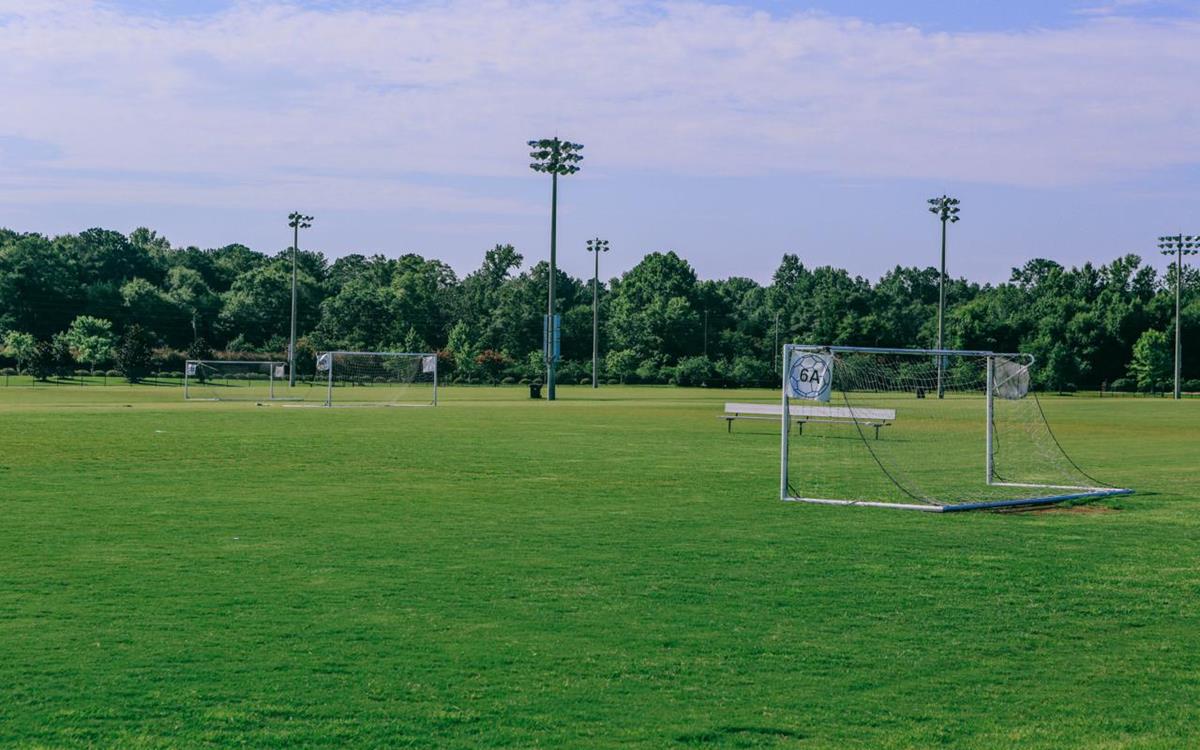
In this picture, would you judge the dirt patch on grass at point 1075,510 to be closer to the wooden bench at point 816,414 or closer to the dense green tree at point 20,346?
the wooden bench at point 816,414

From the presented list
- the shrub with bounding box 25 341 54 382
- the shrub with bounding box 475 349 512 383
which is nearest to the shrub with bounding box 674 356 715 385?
the shrub with bounding box 475 349 512 383

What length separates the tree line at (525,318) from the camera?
99875 mm

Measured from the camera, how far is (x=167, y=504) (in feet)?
49.3

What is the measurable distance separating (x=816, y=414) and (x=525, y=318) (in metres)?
91.4

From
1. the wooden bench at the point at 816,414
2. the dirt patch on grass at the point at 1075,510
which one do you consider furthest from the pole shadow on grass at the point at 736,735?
the wooden bench at the point at 816,414

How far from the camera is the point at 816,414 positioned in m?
30.7

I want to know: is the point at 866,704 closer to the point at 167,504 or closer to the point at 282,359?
the point at 167,504

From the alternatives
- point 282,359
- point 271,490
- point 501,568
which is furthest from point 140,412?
point 282,359

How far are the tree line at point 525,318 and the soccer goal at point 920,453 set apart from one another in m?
61.5

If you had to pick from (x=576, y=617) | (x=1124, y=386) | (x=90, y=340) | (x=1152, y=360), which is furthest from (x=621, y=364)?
(x=576, y=617)

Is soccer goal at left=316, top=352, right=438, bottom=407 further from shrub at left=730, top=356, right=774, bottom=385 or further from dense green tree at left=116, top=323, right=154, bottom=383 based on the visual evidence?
shrub at left=730, top=356, right=774, bottom=385

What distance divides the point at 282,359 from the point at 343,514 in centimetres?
9321

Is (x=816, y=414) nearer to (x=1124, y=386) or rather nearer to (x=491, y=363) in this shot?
(x=1124, y=386)

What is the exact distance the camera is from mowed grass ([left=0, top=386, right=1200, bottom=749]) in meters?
6.49
